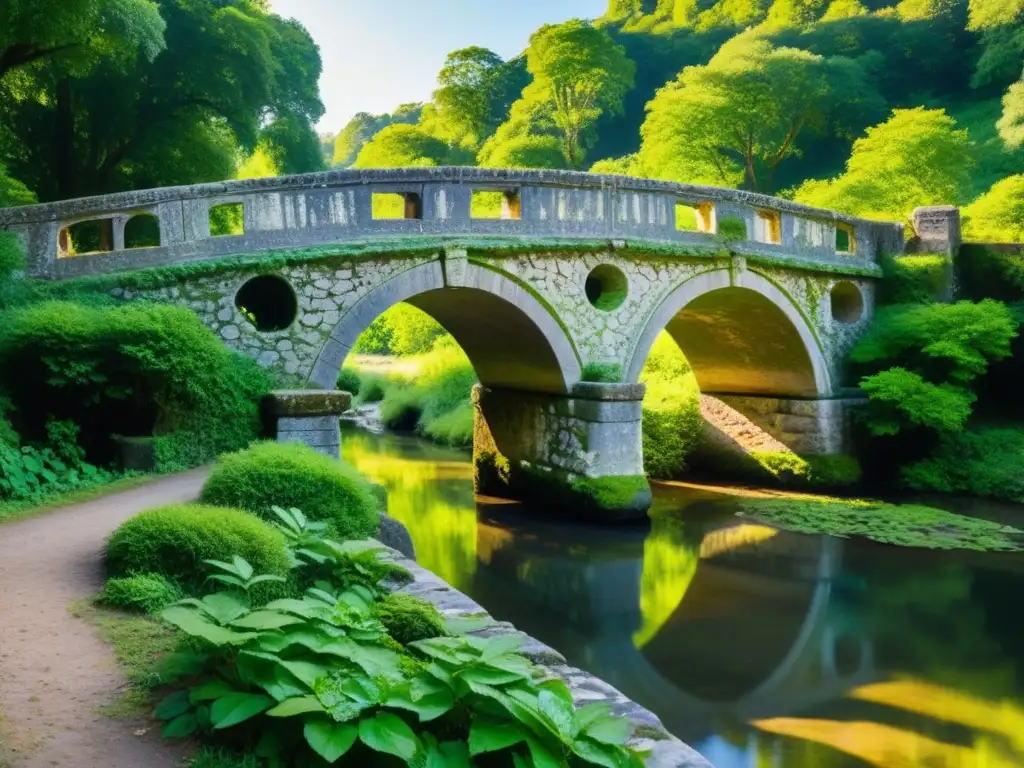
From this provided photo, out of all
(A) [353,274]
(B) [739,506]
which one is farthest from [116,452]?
(B) [739,506]

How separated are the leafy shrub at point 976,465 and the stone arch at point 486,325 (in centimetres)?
724

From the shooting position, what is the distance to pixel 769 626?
8.80m

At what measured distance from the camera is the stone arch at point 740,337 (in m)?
13.6

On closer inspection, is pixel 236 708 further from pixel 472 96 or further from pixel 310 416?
pixel 472 96

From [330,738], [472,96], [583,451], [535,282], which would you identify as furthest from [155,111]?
[472,96]

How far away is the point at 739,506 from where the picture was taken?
47.4ft

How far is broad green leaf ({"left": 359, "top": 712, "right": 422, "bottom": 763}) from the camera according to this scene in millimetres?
2836

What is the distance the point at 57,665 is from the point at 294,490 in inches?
99.6

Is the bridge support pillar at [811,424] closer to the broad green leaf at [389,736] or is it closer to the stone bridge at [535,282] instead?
the stone bridge at [535,282]

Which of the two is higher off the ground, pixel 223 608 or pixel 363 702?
pixel 223 608

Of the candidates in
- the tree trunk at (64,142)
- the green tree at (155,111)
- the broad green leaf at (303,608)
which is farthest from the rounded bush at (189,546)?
the tree trunk at (64,142)

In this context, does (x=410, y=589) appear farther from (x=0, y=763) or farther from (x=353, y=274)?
(x=353, y=274)

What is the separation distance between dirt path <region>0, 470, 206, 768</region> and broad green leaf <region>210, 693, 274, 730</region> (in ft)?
0.65

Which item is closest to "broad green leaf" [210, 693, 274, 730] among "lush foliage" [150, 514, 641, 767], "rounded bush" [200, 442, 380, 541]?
"lush foliage" [150, 514, 641, 767]
